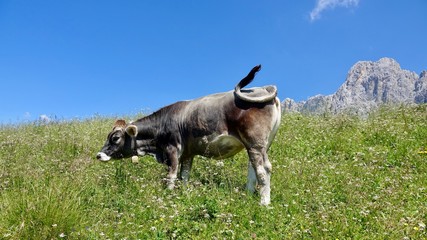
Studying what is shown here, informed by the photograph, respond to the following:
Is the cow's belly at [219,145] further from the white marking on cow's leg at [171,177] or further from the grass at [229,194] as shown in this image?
the white marking on cow's leg at [171,177]

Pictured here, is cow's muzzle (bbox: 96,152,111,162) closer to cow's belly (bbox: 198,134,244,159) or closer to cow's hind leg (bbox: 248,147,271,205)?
cow's belly (bbox: 198,134,244,159)

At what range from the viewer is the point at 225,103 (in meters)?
8.25

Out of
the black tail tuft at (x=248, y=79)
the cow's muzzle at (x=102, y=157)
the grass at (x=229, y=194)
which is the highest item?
the black tail tuft at (x=248, y=79)

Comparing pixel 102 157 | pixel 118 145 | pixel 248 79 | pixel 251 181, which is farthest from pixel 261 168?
pixel 102 157

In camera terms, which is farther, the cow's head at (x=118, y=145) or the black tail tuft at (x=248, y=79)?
the cow's head at (x=118, y=145)

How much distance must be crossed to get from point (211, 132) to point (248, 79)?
129cm

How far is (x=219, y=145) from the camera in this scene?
8312mm

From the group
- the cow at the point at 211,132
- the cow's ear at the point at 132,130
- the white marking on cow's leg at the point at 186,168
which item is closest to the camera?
the cow at the point at 211,132

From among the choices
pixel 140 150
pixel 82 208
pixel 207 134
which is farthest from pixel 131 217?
pixel 140 150

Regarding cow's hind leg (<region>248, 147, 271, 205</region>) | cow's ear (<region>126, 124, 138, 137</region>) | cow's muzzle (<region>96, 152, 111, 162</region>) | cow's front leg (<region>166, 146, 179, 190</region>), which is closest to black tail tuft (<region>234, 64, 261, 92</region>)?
cow's hind leg (<region>248, 147, 271, 205</region>)

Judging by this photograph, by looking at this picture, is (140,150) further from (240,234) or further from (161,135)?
(240,234)

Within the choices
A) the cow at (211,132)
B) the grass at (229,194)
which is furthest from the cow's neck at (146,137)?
the grass at (229,194)

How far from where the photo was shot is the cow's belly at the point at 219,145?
8.17 meters

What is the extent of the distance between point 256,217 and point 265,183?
47.8 inches
